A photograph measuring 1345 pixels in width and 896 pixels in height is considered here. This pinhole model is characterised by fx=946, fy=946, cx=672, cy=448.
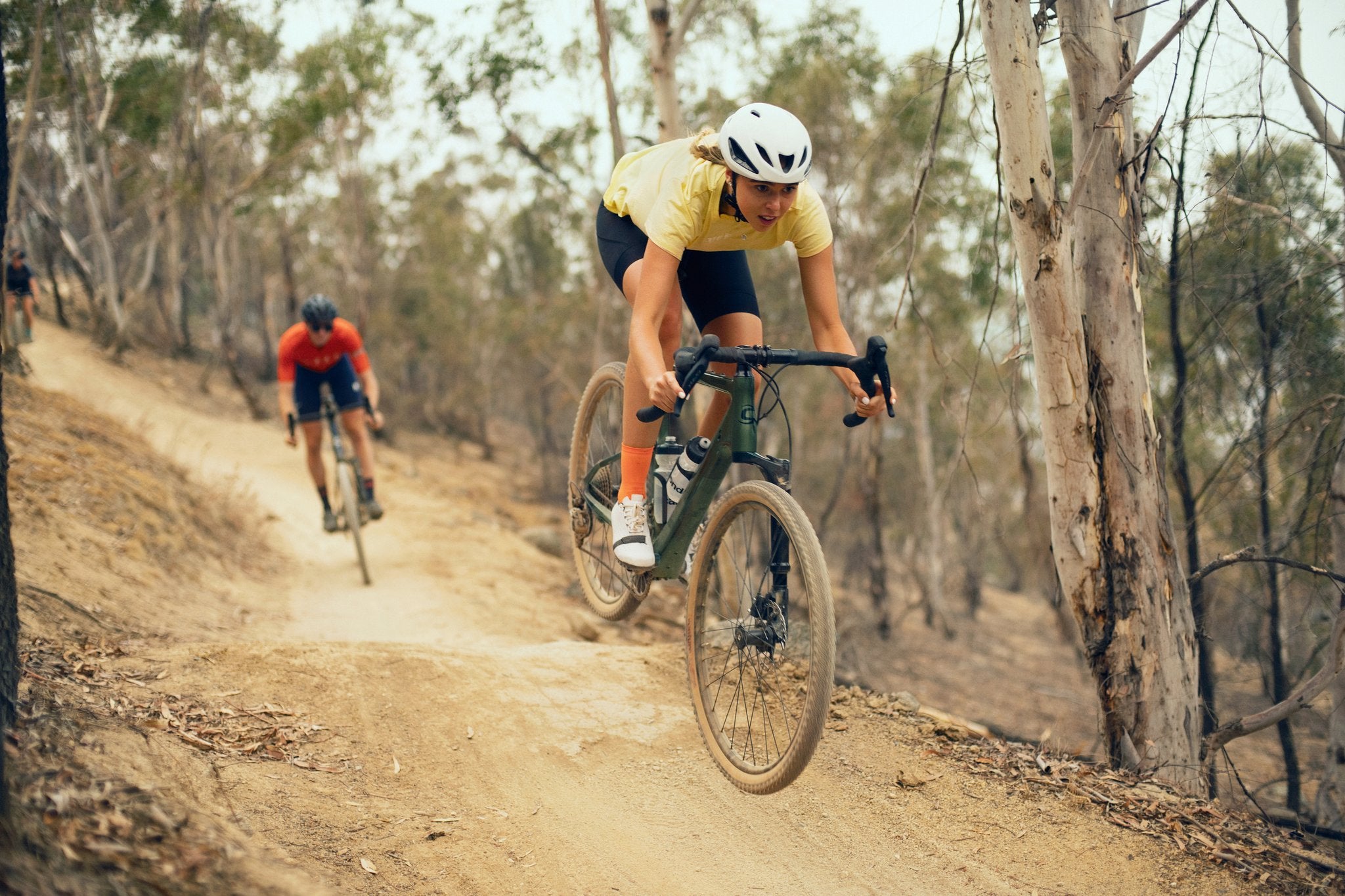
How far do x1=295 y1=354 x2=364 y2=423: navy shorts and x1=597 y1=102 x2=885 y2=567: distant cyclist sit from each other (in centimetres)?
552

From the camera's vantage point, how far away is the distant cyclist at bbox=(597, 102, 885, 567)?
3.49m

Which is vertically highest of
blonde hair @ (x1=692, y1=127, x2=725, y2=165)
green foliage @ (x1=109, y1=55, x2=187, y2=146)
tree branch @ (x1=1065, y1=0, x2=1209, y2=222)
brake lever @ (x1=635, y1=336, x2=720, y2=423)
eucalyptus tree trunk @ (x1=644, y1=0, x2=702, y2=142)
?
green foliage @ (x1=109, y1=55, x2=187, y2=146)

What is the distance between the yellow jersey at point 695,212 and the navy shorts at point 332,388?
18.9 feet

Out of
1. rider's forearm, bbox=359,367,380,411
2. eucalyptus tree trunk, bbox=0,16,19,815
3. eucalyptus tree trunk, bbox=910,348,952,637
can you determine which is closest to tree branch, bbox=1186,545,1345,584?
eucalyptus tree trunk, bbox=0,16,19,815

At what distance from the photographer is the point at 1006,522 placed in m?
36.0

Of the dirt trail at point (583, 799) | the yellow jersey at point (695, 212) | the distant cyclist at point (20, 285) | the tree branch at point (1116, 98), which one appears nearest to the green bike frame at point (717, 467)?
the yellow jersey at point (695, 212)

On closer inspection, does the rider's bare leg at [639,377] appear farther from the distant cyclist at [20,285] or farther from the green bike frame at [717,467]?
the distant cyclist at [20,285]

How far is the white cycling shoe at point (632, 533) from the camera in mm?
4246

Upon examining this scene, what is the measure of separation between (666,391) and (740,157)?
903 mm

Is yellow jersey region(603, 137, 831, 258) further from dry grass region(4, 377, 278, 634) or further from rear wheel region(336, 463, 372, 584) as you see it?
rear wheel region(336, 463, 372, 584)

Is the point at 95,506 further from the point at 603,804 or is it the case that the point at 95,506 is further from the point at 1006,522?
the point at 1006,522

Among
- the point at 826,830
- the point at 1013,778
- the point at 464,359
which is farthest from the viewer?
the point at 464,359

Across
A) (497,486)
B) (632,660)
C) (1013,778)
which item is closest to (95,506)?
(632,660)

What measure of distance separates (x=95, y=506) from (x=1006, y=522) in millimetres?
32900
